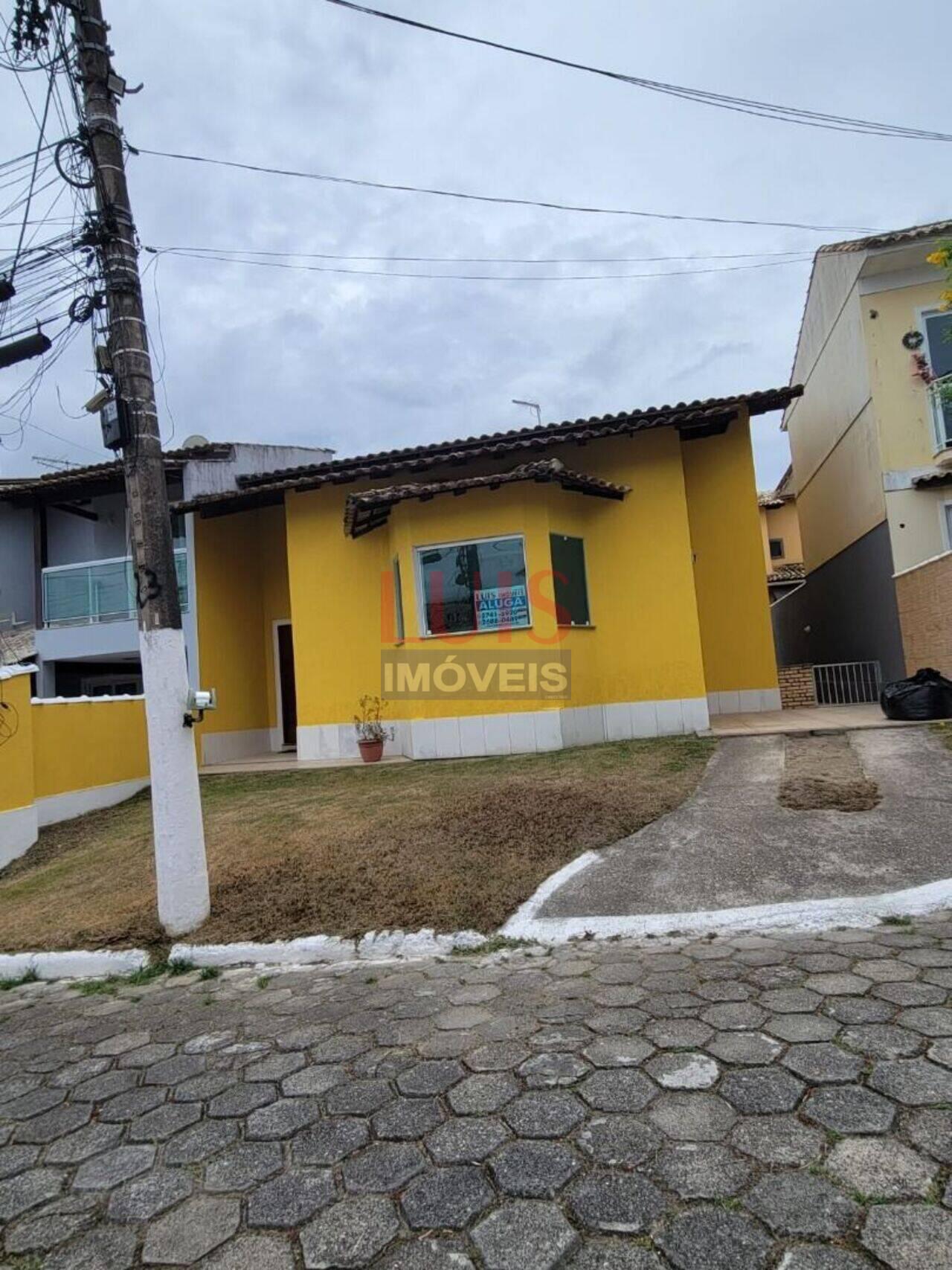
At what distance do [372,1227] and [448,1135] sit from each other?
1.47ft

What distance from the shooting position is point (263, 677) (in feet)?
50.3

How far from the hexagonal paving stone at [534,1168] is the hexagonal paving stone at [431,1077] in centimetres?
48

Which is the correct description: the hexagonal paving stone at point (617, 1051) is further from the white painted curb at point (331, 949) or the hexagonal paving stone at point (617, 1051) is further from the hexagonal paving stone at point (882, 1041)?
the white painted curb at point (331, 949)

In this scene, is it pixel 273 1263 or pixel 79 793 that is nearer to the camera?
pixel 273 1263

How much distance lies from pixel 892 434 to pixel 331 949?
12.2m

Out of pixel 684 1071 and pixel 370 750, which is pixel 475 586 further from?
pixel 684 1071

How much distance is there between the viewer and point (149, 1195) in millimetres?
2291

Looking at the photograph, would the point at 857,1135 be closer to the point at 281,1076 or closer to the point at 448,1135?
the point at 448,1135

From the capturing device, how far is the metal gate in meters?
13.7

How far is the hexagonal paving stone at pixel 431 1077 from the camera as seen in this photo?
2.76 metres

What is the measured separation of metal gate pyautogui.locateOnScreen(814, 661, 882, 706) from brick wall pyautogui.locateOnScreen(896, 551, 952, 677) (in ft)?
5.23

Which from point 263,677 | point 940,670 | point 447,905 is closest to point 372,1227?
point 447,905

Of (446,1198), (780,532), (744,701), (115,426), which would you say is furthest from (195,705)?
(780,532)

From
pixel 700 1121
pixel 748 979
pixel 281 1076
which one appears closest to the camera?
pixel 700 1121
